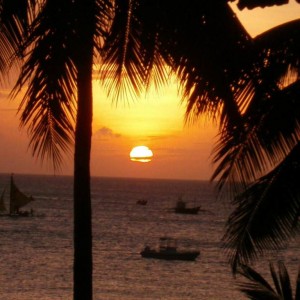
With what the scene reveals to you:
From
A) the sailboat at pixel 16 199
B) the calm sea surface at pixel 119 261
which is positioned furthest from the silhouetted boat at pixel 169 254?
the sailboat at pixel 16 199

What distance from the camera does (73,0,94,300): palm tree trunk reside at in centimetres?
1051

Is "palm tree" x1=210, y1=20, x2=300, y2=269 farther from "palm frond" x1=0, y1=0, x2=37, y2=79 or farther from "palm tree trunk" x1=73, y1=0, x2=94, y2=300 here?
"palm frond" x1=0, y1=0, x2=37, y2=79

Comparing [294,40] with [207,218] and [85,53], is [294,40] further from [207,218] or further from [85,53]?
[207,218]

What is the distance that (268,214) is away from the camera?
997cm

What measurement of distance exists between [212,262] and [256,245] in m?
66.9

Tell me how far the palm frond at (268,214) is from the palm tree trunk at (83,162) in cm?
169

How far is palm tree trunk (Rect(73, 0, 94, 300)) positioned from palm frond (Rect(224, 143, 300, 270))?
5.53 ft

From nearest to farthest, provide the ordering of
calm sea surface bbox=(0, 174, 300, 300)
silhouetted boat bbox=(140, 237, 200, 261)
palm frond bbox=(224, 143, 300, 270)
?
palm frond bbox=(224, 143, 300, 270), calm sea surface bbox=(0, 174, 300, 300), silhouetted boat bbox=(140, 237, 200, 261)

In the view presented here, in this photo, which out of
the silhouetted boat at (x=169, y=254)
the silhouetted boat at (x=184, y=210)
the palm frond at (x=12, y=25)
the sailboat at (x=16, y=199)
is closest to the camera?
the palm frond at (x=12, y=25)

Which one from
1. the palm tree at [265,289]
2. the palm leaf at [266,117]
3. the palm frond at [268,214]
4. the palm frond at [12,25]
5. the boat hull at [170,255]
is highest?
the boat hull at [170,255]

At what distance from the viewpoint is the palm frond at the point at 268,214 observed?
32.8 ft

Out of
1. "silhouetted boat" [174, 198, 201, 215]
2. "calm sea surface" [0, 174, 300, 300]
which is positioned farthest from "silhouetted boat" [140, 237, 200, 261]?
"silhouetted boat" [174, 198, 201, 215]

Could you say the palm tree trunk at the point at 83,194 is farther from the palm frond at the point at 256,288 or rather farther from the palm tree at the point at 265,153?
the palm frond at the point at 256,288

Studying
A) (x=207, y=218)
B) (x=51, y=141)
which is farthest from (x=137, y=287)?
(x=207, y=218)
